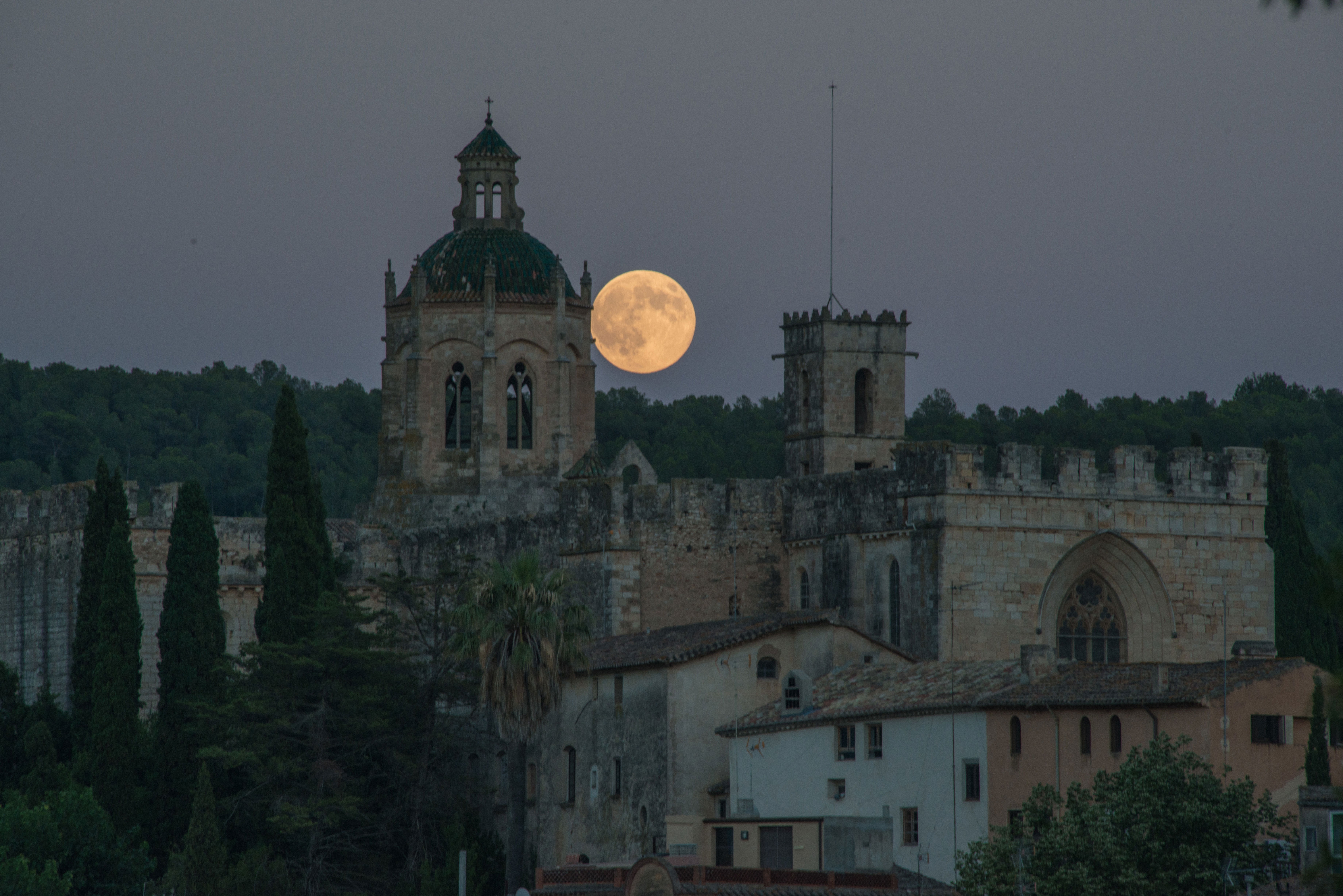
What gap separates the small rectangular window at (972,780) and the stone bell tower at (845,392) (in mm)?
15066

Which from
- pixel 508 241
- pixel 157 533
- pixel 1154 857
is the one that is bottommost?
pixel 1154 857

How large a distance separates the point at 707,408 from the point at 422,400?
108 feet

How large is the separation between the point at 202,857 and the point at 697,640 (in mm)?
9785

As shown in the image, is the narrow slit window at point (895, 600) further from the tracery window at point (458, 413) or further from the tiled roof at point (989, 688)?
the tracery window at point (458, 413)

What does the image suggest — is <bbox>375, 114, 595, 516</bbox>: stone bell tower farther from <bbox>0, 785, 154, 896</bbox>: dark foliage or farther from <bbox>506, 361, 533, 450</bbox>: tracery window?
<bbox>0, 785, 154, 896</bbox>: dark foliage

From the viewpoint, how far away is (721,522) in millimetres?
53844

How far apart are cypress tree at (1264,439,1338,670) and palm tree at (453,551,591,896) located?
47.3ft

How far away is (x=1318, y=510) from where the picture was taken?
3140 inches

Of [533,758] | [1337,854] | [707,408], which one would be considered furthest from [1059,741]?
[707,408]

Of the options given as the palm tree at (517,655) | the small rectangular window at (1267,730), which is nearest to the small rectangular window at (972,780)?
the small rectangular window at (1267,730)

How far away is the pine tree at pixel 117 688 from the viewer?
53562 millimetres

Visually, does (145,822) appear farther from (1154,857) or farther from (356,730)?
(1154,857)

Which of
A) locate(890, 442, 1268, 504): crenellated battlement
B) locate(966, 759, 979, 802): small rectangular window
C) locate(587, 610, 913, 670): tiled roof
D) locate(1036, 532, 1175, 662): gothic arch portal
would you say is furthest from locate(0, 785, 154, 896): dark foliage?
locate(1036, 532, 1175, 662): gothic arch portal

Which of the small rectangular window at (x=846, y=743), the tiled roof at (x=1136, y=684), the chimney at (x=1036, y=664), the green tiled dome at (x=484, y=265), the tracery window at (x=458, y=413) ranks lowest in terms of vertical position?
the small rectangular window at (x=846, y=743)
